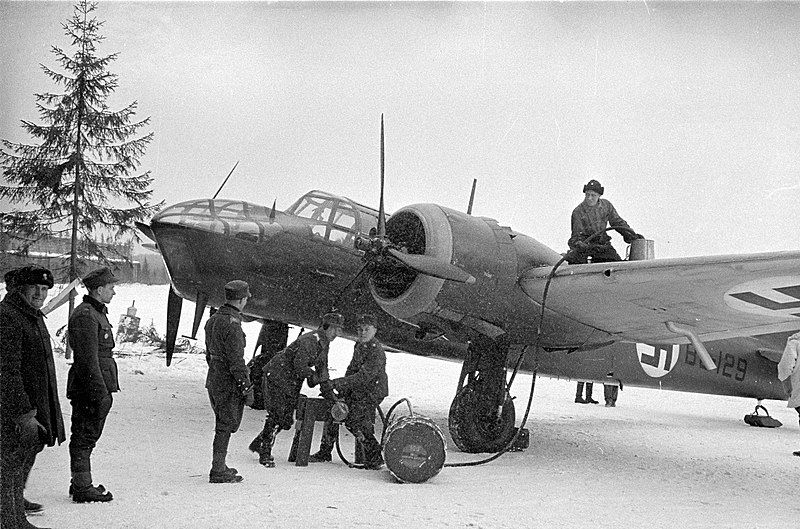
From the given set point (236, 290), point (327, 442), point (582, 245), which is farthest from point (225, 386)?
point (582, 245)

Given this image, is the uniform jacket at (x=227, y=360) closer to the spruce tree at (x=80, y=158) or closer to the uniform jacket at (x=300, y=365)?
the uniform jacket at (x=300, y=365)

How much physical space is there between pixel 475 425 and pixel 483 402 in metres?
0.26

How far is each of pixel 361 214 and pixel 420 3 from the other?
2763mm

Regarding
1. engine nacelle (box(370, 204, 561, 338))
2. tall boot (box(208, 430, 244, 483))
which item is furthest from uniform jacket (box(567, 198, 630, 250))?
tall boot (box(208, 430, 244, 483))

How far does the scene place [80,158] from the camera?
16.5 feet

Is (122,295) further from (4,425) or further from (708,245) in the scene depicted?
(708,245)

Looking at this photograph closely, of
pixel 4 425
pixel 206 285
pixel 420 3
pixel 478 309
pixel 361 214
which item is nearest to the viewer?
pixel 4 425

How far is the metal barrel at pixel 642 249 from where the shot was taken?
6957 mm

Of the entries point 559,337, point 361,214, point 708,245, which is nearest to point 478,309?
point 559,337

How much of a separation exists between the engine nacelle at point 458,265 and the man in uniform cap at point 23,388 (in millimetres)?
3170

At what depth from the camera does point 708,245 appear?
7.90 meters

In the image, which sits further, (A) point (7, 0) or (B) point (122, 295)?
(B) point (122, 295)

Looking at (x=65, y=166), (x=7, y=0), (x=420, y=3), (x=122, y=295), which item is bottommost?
(x=122, y=295)

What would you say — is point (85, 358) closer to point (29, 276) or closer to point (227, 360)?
point (29, 276)
